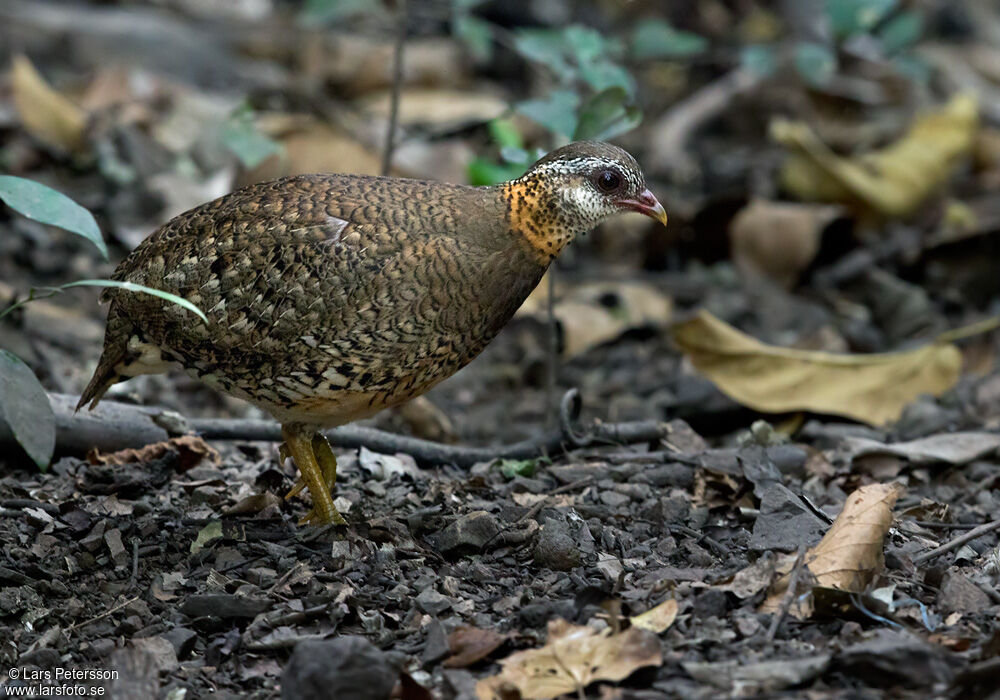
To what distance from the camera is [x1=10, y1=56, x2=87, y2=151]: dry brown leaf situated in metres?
8.22

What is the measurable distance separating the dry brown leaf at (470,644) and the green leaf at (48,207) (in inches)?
60.4

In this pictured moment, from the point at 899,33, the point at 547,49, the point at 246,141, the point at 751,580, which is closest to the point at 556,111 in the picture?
the point at 547,49

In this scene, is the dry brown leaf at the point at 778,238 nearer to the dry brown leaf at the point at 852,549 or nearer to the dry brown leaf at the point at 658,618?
the dry brown leaf at the point at 852,549

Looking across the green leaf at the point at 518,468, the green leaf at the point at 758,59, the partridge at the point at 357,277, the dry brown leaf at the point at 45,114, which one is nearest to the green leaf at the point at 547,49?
the partridge at the point at 357,277

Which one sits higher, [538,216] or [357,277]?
[538,216]

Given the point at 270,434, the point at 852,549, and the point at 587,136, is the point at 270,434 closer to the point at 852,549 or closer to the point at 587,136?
the point at 587,136

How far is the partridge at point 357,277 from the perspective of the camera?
429 centimetres

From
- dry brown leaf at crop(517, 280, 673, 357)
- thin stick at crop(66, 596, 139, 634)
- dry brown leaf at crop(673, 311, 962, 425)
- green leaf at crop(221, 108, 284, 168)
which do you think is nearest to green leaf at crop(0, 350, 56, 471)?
thin stick at crop(66, 596, 139, 634)

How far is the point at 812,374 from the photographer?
634cm

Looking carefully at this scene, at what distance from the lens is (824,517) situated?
425cm

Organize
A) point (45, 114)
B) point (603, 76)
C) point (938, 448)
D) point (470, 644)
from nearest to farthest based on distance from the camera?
1. point (470, 644)
2. point (938, 448)
3. point (603, 76)
4. point (45, 114)

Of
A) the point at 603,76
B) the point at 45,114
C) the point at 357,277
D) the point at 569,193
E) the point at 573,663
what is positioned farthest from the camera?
the point at 45,114

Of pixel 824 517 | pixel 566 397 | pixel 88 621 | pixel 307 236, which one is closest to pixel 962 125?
pixel 566 397

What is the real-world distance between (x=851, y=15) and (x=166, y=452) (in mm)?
4994
